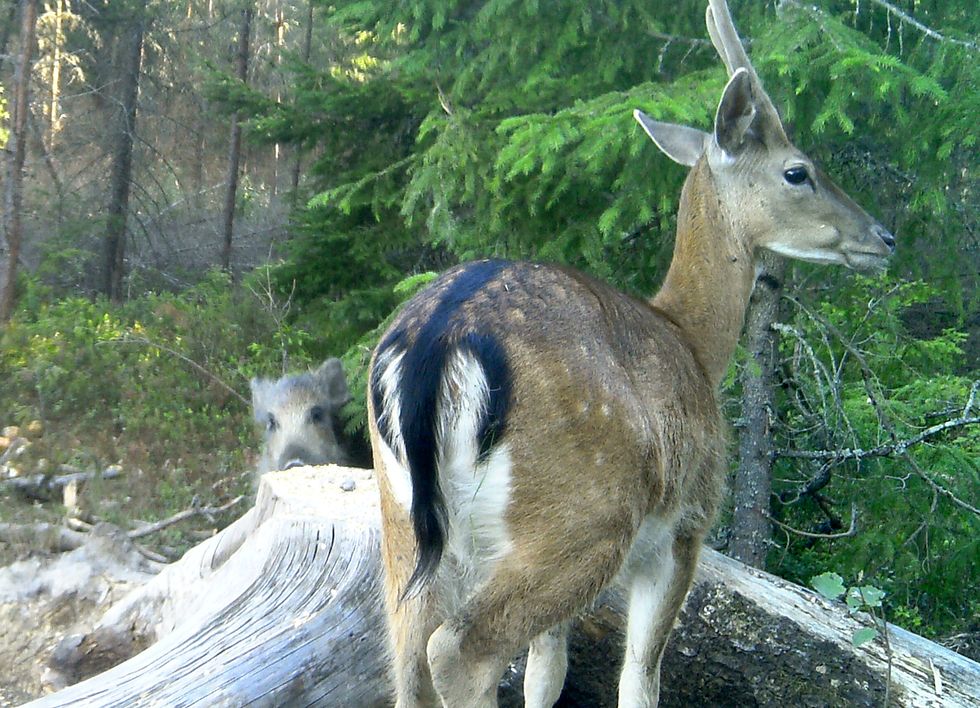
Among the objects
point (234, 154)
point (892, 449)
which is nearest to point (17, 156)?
point (234, 154)

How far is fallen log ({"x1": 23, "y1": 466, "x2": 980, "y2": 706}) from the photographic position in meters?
4.34

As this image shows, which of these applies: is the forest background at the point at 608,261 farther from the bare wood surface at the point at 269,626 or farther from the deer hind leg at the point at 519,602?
the deer hind leg at the point at 519,602

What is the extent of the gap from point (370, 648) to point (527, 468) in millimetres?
1836

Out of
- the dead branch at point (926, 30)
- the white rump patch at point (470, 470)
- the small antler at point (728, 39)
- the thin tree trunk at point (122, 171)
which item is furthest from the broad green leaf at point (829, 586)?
the thin tree trunk at point (122, 171)

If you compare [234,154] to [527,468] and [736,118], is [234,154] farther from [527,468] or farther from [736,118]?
[527,468]

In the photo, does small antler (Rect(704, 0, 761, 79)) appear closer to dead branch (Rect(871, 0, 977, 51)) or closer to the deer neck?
the deer neck

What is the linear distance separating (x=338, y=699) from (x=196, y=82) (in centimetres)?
1756

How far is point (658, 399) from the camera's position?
3768 millimetres

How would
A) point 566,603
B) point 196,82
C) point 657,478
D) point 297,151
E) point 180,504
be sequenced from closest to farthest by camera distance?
point 566,603, point 657,478, point 180,504, point 297,151, point 196,82

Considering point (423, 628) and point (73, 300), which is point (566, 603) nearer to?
point (423, 628)

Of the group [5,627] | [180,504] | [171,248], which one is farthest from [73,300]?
[5,627]

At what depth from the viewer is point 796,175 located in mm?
4902

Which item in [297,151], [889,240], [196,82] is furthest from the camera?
[196,82]

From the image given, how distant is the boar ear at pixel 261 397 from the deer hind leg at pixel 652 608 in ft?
17.1
